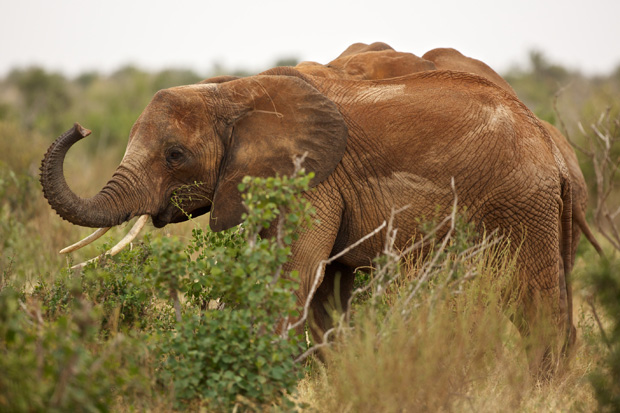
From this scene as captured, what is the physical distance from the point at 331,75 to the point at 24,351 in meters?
3.36

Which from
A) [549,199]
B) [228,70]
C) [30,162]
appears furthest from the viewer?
[228,70]

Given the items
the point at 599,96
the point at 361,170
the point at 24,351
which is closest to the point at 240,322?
the point at 24,351

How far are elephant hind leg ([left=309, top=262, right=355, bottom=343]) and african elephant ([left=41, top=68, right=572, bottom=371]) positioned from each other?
1.87 ft

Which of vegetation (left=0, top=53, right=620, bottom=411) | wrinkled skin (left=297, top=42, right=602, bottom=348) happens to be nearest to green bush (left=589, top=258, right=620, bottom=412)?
vegetation (left=0, top=53, right=620, bottom=411)

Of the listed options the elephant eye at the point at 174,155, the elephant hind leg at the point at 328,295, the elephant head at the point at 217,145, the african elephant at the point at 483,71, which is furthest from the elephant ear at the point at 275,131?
the african elephant at the point at 483,71

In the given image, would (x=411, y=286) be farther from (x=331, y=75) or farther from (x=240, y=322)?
(x=331, y=75)

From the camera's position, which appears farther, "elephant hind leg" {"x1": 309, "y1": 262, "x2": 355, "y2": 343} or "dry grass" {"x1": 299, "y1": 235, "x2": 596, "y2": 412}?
"elephant hind leg" {"x1": 309, "y1": 262, "x2": 355, "y2": 343}

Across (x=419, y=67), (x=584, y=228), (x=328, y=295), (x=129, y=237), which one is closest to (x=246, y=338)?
(x=129, y=237)

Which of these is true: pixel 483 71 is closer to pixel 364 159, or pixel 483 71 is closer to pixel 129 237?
pixel 364 159

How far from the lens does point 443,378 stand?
4.07 metres

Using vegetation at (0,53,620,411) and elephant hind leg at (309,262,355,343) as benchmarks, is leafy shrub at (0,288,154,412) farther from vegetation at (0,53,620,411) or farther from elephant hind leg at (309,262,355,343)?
elephant hind leg at (309,262,355,343)

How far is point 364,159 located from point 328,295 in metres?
1.31

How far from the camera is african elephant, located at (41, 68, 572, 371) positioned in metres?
5.39

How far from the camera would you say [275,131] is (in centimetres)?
553
